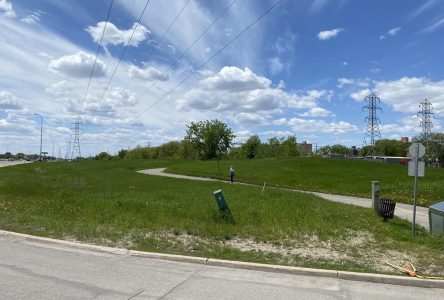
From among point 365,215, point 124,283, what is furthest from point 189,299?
point 365,215

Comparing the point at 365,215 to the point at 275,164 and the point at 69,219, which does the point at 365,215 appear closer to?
the point at 69,219

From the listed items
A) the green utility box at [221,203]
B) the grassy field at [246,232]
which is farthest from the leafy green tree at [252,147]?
the green utility box at [221,203]

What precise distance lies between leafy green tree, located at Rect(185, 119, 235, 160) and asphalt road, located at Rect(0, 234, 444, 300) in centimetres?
10160

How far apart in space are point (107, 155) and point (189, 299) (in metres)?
196

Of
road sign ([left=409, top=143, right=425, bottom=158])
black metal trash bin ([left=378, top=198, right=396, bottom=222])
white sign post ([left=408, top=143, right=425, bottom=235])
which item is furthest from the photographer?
black metal trash bin ([left=378, top=198, right=396, bottom=222])

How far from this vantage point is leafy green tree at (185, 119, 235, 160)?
110812 mm

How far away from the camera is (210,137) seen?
363 feet

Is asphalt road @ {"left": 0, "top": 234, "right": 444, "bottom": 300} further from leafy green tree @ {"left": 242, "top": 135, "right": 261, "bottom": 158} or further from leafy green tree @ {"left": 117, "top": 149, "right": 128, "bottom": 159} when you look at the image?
leafy green tree @ {"left": 117, "top": 149, "right": 128, "bottom": 159}

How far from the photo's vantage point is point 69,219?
14.3 meters

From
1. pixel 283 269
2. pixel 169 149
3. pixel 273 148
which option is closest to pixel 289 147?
pixel 273 148

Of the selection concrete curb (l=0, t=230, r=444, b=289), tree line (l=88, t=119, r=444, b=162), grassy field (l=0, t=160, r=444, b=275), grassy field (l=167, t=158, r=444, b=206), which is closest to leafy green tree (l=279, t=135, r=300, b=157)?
tree line (l=88, t=119, r=444, b=162)

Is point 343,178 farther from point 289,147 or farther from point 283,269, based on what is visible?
point 289,147

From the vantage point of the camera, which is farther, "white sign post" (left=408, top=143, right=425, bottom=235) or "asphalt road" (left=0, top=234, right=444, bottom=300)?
"white sign post" (left=408, top=143, right=425, bottom=235)

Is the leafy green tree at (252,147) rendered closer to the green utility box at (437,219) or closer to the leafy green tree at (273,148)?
the leafy green tree at (273,148)
